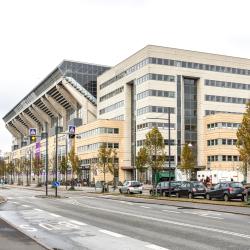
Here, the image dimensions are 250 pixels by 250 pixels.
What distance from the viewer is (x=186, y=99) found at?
105188mm

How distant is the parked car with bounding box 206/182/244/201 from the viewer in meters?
38.5

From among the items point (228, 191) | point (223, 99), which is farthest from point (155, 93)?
point (228, 191)

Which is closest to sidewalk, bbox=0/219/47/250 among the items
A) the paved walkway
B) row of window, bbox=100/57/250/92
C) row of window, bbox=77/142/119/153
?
the paved walkway

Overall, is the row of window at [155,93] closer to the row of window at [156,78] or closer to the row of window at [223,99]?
the row of window at [156,78]

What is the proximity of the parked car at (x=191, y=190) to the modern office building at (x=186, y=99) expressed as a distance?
4947 centimetres

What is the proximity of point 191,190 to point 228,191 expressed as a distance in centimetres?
660

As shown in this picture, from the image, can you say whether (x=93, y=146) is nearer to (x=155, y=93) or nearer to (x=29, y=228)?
(x=155, y=93)

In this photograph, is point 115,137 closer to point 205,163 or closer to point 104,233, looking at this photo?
Result: point 205,163

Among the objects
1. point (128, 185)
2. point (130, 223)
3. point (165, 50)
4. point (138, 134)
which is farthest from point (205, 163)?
point (130, 223)

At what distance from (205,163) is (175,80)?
667 inches

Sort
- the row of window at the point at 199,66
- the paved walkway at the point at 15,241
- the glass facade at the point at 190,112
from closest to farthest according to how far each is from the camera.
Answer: the paved walkway at the point at 15,241 → the row of window at the point at 199,66 → the glass facade at the point at 190,112

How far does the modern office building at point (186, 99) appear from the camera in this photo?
100 m

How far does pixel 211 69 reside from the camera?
107 metres

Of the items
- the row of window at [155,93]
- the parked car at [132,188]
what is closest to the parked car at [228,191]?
the parked car at [132,188]
